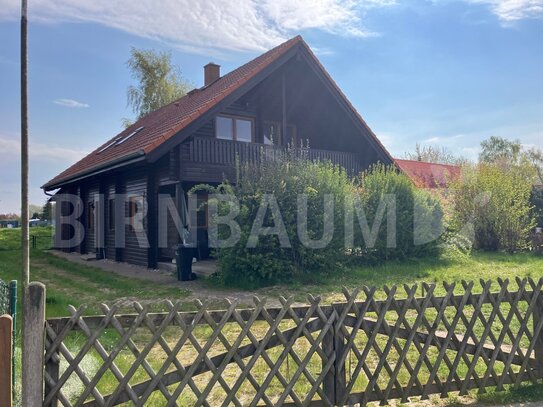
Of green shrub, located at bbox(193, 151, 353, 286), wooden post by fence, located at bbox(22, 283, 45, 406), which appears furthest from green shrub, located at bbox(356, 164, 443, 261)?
wooden post by fence, located at bbox(22, 283, 45, 406)

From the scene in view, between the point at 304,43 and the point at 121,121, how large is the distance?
2335 cm

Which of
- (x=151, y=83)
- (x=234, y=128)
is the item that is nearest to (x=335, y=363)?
(x=234, y=128)

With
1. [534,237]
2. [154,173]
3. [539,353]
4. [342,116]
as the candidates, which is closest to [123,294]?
[154,173]

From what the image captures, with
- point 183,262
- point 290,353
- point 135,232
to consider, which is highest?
point 135,232

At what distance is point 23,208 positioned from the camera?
5348 mm

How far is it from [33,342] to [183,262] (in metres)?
8.70

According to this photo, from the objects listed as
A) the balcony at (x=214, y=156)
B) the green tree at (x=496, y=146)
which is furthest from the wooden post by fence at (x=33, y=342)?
the green tree at (x=496, y=146)

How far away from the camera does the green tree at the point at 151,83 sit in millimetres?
33281

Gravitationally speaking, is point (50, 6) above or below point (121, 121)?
below

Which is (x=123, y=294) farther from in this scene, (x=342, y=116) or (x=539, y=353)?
(x=342, y=116)

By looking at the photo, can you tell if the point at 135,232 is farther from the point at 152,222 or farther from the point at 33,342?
the point at 33,342

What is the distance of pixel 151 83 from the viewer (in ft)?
110

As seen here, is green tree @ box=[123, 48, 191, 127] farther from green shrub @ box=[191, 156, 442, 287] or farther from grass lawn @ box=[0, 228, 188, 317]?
green shrub @ box=[191, 156, 442, 287]

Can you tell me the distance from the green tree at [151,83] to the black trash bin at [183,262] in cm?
2382
